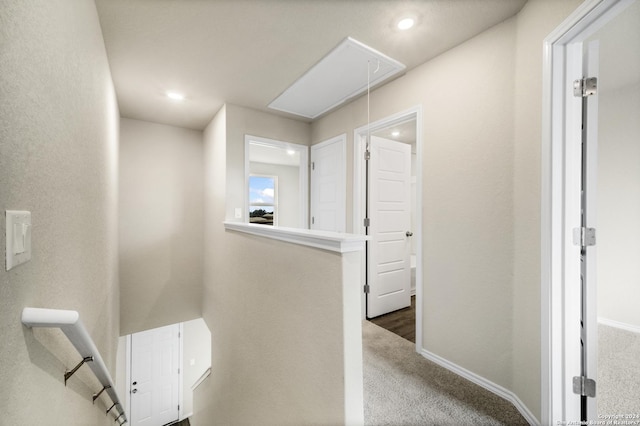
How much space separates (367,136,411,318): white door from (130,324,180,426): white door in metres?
4.37

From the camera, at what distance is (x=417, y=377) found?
177cm

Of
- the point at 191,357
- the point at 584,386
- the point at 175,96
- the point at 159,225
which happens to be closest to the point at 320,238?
the point at 584,386

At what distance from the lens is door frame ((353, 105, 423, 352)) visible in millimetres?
2094

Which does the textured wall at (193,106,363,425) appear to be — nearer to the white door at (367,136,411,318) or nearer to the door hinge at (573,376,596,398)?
the door hinge at (573,376,596,398)

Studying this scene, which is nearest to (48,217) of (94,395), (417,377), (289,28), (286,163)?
(94,395)

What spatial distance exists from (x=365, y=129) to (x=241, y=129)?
1471mm

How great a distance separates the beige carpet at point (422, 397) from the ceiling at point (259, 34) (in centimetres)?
239

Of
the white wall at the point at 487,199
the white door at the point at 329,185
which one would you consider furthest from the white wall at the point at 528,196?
the white door at the point at 329,185

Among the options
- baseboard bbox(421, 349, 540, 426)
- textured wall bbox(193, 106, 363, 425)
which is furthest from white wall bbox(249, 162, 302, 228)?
baseboard bbox(421, 349, 540, 426)

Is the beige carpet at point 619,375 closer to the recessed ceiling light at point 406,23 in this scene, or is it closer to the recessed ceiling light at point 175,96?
the recessed ceiling light at point 406,23

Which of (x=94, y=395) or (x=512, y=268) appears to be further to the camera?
(x=512, y=268)

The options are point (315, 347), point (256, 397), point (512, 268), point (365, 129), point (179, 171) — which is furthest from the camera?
point (179, 171)

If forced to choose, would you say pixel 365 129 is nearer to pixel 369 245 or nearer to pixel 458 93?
pixel 458 93

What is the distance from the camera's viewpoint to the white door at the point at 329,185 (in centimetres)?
300
